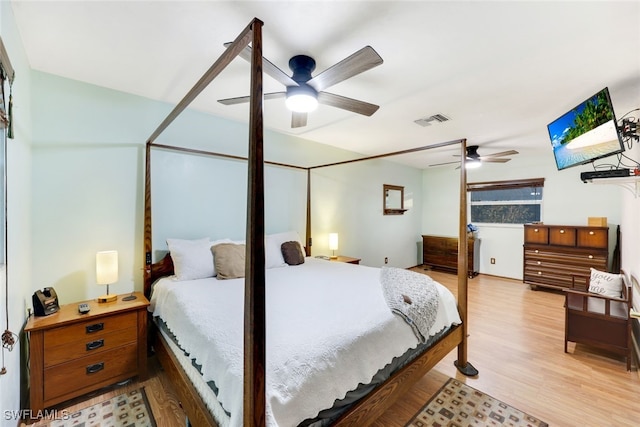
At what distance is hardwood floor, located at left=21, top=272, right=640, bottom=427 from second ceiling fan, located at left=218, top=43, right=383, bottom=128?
227 centimetres

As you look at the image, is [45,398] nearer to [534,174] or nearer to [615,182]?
[615,182]

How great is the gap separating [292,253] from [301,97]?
1.85m

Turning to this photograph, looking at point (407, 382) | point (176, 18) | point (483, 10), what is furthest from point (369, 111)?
point (407, 382)

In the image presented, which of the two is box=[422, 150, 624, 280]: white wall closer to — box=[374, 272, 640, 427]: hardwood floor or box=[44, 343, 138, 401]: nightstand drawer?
box=[374, 272, 640, 427]: hardwood floor

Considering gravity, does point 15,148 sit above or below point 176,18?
below

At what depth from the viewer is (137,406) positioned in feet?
6.14

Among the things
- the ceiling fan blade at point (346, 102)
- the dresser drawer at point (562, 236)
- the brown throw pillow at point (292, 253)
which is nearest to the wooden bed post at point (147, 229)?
the brown throw pillow at point (292, 253)

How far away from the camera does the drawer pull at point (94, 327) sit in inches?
76.8

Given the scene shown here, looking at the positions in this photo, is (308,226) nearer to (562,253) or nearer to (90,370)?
(90,370)

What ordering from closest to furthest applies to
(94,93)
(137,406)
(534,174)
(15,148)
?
(15,148) → (137,406) → (94,93) → (534,174)

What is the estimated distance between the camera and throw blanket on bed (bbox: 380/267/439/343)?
1.79 m

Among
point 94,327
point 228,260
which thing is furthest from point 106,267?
point 228,260

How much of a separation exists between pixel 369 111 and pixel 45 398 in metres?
3.07

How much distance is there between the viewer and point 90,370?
196 cm
